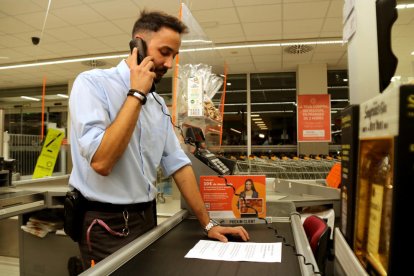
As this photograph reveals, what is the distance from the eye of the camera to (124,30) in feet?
16.7

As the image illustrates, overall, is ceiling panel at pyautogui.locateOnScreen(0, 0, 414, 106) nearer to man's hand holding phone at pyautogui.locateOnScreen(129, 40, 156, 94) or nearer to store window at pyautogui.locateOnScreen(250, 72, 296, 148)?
store window at pyautogui.locateOnScreen(250, 72, 296, 148)

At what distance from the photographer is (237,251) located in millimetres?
944

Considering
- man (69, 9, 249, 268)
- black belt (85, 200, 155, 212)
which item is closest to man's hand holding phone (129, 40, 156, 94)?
man (69, 9, 249, 268)

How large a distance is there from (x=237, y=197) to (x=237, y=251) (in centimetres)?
43

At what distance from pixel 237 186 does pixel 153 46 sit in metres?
0.64

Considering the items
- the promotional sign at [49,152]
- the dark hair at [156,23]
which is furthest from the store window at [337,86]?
the dark hair at [156,23]

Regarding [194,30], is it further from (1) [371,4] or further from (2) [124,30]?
(2) [124,30]

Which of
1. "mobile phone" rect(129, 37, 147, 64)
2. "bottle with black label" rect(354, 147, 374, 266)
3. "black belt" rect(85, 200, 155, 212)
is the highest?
"mobile phone" rect(129, 37, 147, 64)

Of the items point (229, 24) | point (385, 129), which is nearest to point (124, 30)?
point (229, 24)

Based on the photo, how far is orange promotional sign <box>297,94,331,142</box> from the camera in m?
6.46

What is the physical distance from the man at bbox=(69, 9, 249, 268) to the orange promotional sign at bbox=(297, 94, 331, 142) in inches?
214

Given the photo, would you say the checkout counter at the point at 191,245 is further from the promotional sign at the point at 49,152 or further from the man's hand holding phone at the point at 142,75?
the promotional sign at the point at 49,152

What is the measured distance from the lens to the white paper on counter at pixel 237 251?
87cm

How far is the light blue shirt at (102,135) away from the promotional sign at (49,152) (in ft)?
7.37
